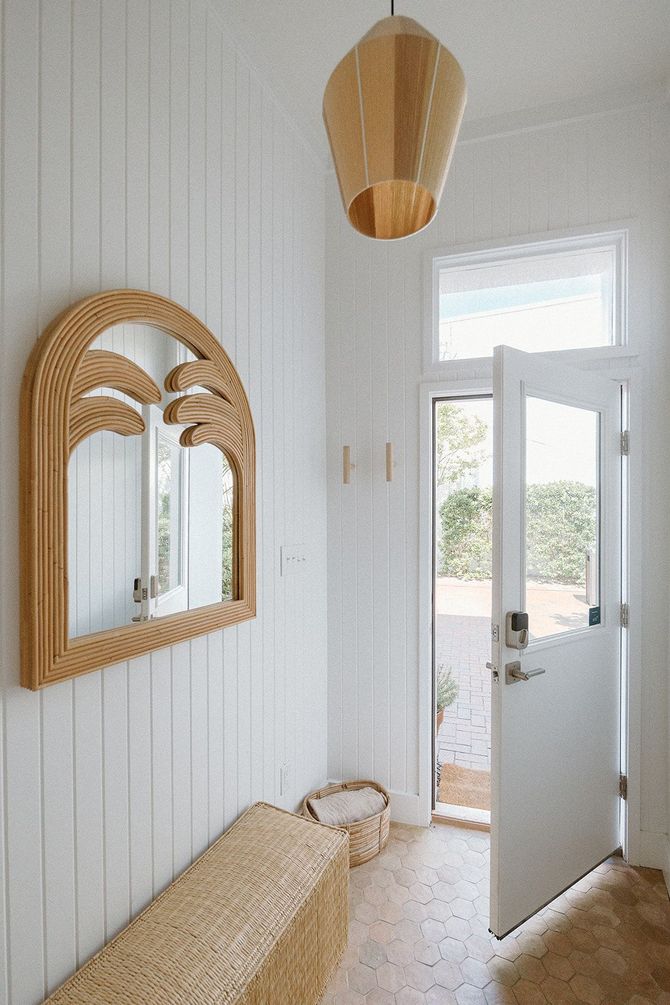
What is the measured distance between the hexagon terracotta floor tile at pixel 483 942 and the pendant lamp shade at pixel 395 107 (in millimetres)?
2078

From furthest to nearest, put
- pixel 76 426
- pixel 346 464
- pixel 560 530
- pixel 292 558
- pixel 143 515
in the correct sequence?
pixel 346 464, pixel 292 558, pixel 560 530, pixel 143 515, pixel 76 426

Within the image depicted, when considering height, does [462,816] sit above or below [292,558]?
below

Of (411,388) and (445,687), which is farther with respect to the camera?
(445,687)

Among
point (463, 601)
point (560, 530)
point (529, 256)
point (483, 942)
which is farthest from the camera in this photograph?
point (463, 601)

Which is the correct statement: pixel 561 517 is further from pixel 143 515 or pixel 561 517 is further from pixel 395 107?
pixel 395 107

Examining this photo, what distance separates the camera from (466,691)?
3.56m

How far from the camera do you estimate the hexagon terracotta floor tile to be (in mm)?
1592

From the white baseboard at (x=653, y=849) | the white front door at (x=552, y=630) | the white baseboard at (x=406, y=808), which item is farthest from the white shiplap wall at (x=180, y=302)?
the white baseboard at (x=653, y=849)

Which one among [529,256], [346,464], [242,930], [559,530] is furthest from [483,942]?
[529,256]

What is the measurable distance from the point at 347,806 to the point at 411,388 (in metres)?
1.86

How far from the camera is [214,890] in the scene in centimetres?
141

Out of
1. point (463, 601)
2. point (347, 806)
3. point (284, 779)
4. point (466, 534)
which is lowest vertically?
point (347, 806)

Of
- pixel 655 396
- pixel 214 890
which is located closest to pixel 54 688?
pixel 214 890

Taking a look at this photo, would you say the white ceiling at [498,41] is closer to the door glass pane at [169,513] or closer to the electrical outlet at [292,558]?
the door glass pane at [169,513]
